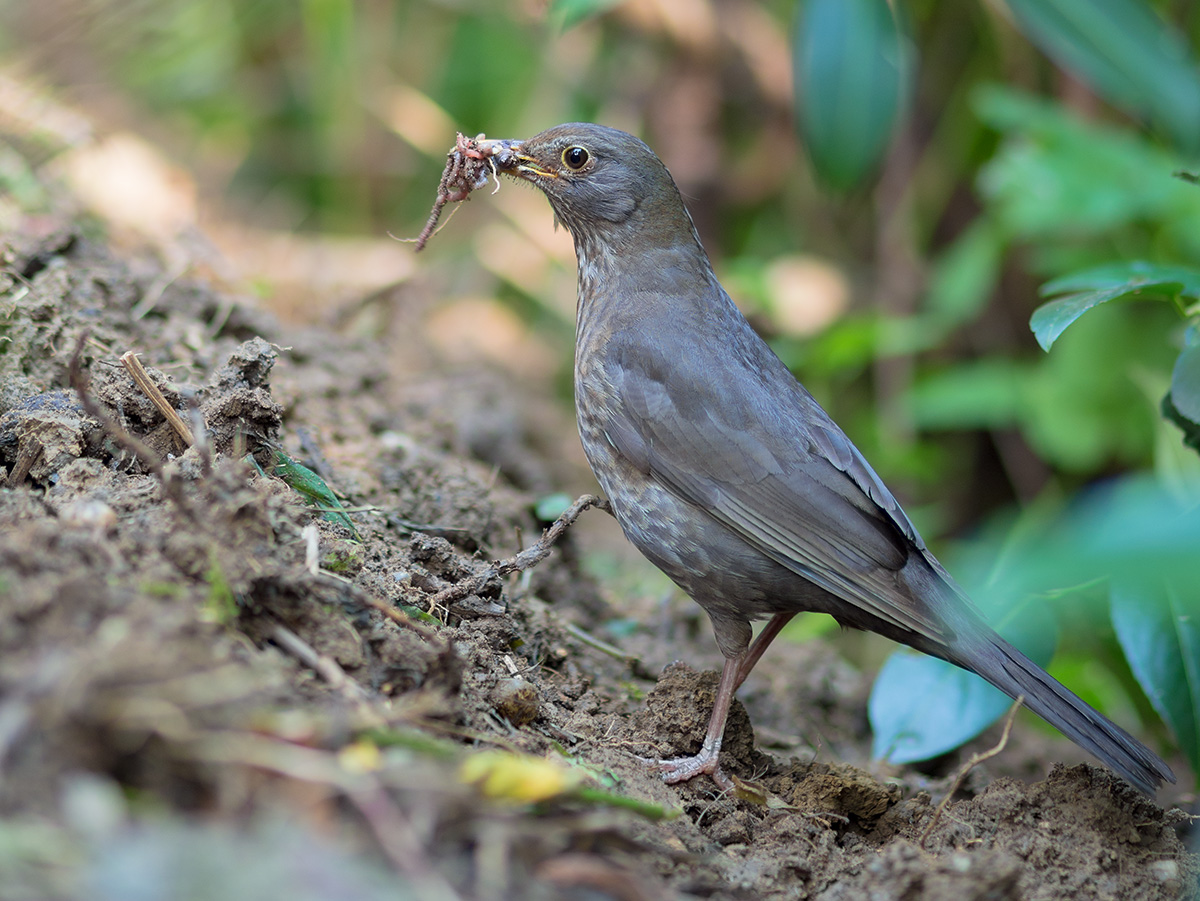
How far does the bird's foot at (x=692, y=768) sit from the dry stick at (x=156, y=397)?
4.83ft

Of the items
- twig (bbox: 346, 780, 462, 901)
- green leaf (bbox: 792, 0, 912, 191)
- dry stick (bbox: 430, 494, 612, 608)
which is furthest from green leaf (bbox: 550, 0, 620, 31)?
twig (bbox: 346, 780, 462, 901)

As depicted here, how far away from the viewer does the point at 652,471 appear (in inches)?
139

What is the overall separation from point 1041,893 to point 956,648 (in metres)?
0.77

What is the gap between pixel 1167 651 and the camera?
323cm

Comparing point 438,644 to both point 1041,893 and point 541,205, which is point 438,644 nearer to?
point 1041,893

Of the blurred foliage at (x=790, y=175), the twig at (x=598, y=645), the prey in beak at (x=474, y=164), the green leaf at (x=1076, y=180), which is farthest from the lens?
the blurred foliage at (x=790, y=175)

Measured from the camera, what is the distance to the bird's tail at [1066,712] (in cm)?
285

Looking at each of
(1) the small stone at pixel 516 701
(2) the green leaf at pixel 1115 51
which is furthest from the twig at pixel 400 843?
(2) the green leaf at pixel 1115 51

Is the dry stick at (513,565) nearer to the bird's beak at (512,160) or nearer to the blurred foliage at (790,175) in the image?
Answer: the bird's beak at (512,160)

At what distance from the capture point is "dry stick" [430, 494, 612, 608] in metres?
2.92

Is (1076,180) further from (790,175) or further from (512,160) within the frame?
(512,160)

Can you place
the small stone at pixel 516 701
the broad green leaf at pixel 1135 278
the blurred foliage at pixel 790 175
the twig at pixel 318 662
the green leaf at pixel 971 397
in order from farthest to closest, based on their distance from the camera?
the green leaf at pixel 971 397
the blurred foliage at pixel 790 175
the broad green leaf at pixel 1135 278
the small stone at pixel 516 701
the twig at pixel 318 662

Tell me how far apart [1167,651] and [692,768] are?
4.85 feet

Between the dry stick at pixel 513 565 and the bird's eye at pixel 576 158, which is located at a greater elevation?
the bird's eye at pixel 576 158
